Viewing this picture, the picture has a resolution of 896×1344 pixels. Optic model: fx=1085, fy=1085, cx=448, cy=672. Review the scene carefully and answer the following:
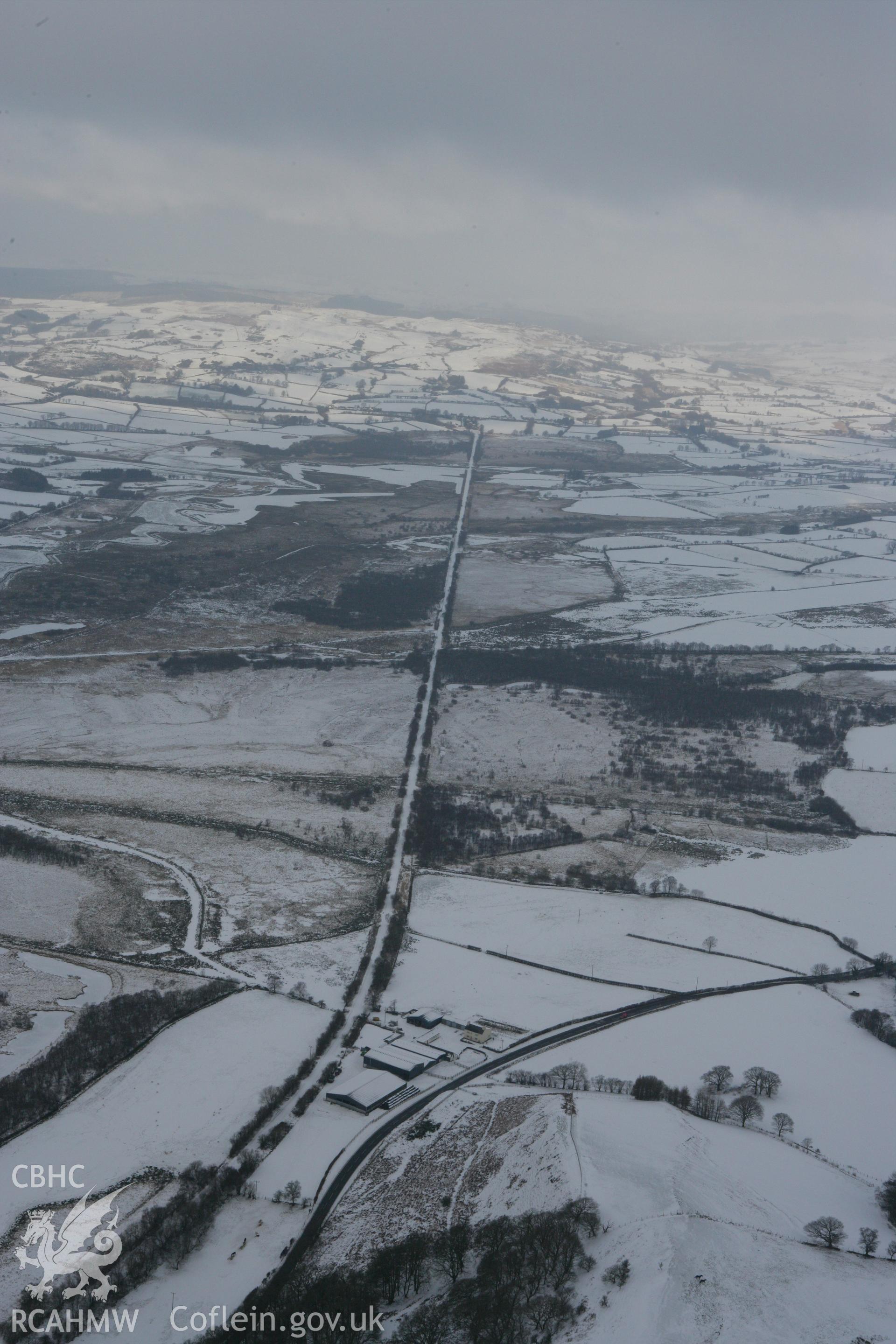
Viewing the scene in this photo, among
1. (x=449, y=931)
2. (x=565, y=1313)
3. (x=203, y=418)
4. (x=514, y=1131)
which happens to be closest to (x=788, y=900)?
(x=449, y=931)

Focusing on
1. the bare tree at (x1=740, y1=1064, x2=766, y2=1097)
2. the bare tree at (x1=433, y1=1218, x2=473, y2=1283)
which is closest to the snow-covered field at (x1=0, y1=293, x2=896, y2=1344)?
the bare tree at (x1=740, y1=1064, x2=766, y2=1097)

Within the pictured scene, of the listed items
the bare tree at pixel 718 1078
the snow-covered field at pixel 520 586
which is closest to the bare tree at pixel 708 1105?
the bare tree at pixel 718 1078

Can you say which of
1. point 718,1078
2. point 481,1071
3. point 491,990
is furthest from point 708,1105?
point 491,990

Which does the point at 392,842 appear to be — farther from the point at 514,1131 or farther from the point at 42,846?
the point at 514,1131

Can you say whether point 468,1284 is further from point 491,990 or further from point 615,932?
point 615,932

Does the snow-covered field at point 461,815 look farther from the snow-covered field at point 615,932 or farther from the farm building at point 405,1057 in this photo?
the farm building at point 405,1057

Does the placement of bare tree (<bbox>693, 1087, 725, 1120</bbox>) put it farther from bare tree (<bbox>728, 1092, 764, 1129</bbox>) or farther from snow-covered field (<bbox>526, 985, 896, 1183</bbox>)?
snow-covered field (<bbox>526, 985, 896, 1183</bbox>)
